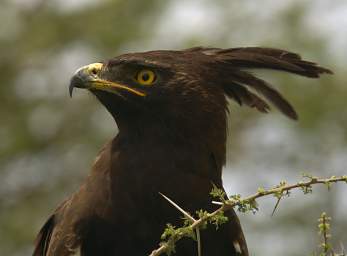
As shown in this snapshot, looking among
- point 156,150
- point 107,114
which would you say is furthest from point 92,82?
point 107,114

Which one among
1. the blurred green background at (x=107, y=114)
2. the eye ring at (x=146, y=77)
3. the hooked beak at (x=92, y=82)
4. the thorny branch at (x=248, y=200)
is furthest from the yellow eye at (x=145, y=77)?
the blurred green background at (x=107, y=114)

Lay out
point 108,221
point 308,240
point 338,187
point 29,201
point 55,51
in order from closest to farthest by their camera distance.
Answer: point 108,221
point 338,187
point 308,240
point 29,201
point 55,51

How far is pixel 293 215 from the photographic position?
1727 centimetres

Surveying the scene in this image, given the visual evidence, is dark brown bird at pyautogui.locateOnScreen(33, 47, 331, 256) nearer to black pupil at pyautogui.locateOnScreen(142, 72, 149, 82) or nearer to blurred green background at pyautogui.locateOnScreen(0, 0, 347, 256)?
black pupil at pyautogui.locateOnScreen(142, 72, 149, 82)

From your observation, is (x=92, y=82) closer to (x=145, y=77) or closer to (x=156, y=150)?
(x=145, y=77)

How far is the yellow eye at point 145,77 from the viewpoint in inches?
336

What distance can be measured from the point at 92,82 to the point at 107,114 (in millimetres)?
12394

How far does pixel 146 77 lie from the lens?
8555 mm

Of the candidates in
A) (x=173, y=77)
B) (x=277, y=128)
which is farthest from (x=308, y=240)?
(x=173, y=77)

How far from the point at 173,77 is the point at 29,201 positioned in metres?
11.7

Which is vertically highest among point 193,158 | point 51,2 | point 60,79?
point 51,2

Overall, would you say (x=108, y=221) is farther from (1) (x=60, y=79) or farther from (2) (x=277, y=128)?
(1) (x=60, y=79)

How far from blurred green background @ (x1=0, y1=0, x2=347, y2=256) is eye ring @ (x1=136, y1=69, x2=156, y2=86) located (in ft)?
25.6

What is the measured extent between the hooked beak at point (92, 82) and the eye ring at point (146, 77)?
0.34 feet
